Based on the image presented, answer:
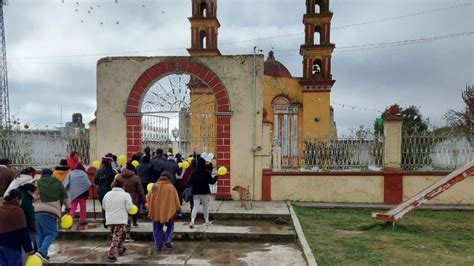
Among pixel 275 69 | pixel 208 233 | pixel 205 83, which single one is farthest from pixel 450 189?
pixel 275 69

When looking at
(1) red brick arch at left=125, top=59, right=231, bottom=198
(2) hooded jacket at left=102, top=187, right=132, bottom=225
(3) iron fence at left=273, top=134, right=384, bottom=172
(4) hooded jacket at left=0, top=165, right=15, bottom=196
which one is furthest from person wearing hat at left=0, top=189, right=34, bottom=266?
(3) iron fence at left=273, top=134, right=384, bottom=172

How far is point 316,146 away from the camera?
38.9 ft

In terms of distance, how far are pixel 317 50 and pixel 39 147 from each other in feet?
56.9

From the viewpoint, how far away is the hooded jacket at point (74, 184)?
862 centimetres

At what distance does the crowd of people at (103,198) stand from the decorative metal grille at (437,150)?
19.4ft

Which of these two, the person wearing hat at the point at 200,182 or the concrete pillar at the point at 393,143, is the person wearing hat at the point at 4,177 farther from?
the concrete pillar at the point at 393,143

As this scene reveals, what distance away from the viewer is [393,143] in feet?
38.1

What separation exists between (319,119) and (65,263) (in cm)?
1907

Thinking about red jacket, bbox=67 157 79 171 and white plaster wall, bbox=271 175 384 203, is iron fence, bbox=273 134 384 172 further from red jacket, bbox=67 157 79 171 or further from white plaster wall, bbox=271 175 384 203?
red jacket, bbox=67 157 79 171

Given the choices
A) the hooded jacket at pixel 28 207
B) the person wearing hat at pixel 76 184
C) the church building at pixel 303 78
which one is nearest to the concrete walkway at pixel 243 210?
the person wearing hat at pixel 76 184

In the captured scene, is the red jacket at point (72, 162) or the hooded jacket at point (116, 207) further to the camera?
the red jacket at point (72, 162)

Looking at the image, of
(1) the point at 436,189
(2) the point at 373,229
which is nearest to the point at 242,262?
(2) the point at 373,229

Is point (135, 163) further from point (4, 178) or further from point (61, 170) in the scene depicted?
point (4, 178)

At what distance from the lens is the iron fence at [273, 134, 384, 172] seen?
11688 millimetres
